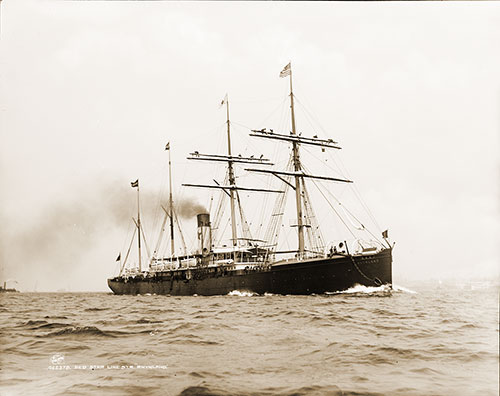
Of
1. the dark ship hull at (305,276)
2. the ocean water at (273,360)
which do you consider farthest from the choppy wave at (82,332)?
the dark ship hull at (305,276)

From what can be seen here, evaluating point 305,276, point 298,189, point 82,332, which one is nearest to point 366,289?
point 305,276

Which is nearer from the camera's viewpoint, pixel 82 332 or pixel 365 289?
pixel 82 332

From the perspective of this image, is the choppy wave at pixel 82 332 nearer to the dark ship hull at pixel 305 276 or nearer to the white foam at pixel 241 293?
the dark ship hull at pixel 305 276

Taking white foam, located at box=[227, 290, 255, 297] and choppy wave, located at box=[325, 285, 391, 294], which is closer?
choppy wave, located at box=[325, 285, 391, 294]

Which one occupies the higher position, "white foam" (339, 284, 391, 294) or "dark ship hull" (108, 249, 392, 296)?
"dark ship hull" (108, 249, 392, 296)

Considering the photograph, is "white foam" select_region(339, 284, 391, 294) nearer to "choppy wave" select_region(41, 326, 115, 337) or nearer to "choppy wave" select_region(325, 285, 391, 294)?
"choppy wave" select_region(325, 285, 391, 294)

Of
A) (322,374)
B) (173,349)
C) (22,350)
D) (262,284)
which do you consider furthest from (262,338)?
(262,284)

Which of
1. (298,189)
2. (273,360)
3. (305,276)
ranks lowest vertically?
(273,360)

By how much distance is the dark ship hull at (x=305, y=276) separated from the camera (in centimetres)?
2927

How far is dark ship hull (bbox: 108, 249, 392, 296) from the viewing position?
96.0ft

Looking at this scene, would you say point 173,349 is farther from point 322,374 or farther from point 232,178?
point 232,178

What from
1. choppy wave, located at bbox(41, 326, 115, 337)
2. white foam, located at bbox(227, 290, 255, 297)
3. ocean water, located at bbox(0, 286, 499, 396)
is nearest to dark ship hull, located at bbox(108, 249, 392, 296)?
white foam, located at bbox(227, 290, 255, 297)

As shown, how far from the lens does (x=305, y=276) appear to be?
30.0 metres

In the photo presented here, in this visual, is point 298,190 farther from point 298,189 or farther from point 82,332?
point 82,332
